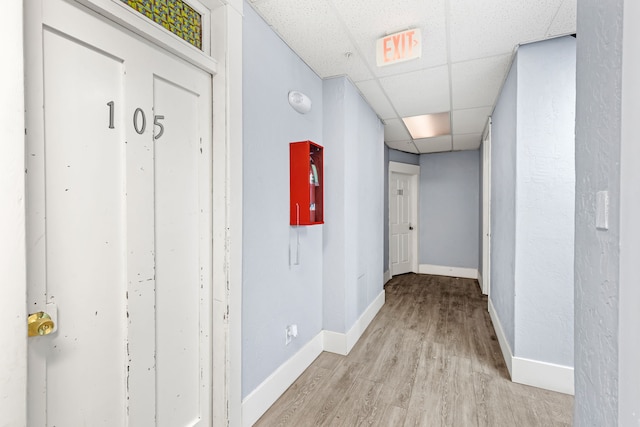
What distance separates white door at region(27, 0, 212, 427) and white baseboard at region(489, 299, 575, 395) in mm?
2170

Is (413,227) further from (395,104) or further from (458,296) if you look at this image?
(395,104)

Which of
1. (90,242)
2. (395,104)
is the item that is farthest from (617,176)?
(395,104)

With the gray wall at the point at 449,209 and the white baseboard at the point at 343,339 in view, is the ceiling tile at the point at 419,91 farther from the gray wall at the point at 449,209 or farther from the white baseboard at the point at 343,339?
the gray wall at the point at 449,209

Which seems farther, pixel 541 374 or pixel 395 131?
pixel 395 131

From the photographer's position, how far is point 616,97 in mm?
809

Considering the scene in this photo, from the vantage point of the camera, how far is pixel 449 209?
5.92m

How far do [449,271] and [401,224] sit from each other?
1.30 m

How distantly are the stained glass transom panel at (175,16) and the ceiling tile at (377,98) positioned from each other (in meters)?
1.68

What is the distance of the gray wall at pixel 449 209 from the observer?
5723 mm

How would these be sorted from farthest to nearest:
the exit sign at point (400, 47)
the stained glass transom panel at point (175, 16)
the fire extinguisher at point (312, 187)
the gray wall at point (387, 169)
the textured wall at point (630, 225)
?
the gray wall at point (387, 169), the fire extinguisher at point (312, 187), the exit sign at point (400, 47), the stained glass transom panel at point (175, 16), the textured wall at point (630, 225)

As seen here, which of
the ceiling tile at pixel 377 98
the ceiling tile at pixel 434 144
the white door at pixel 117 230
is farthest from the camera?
the ceiling tile at pixel 434 144

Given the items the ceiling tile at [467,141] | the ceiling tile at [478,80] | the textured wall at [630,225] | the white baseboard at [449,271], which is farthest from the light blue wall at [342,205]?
the white baseboard at [449,271]

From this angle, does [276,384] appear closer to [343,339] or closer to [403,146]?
[343,339]

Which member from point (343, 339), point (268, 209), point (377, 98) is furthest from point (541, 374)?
point (377, 98)
